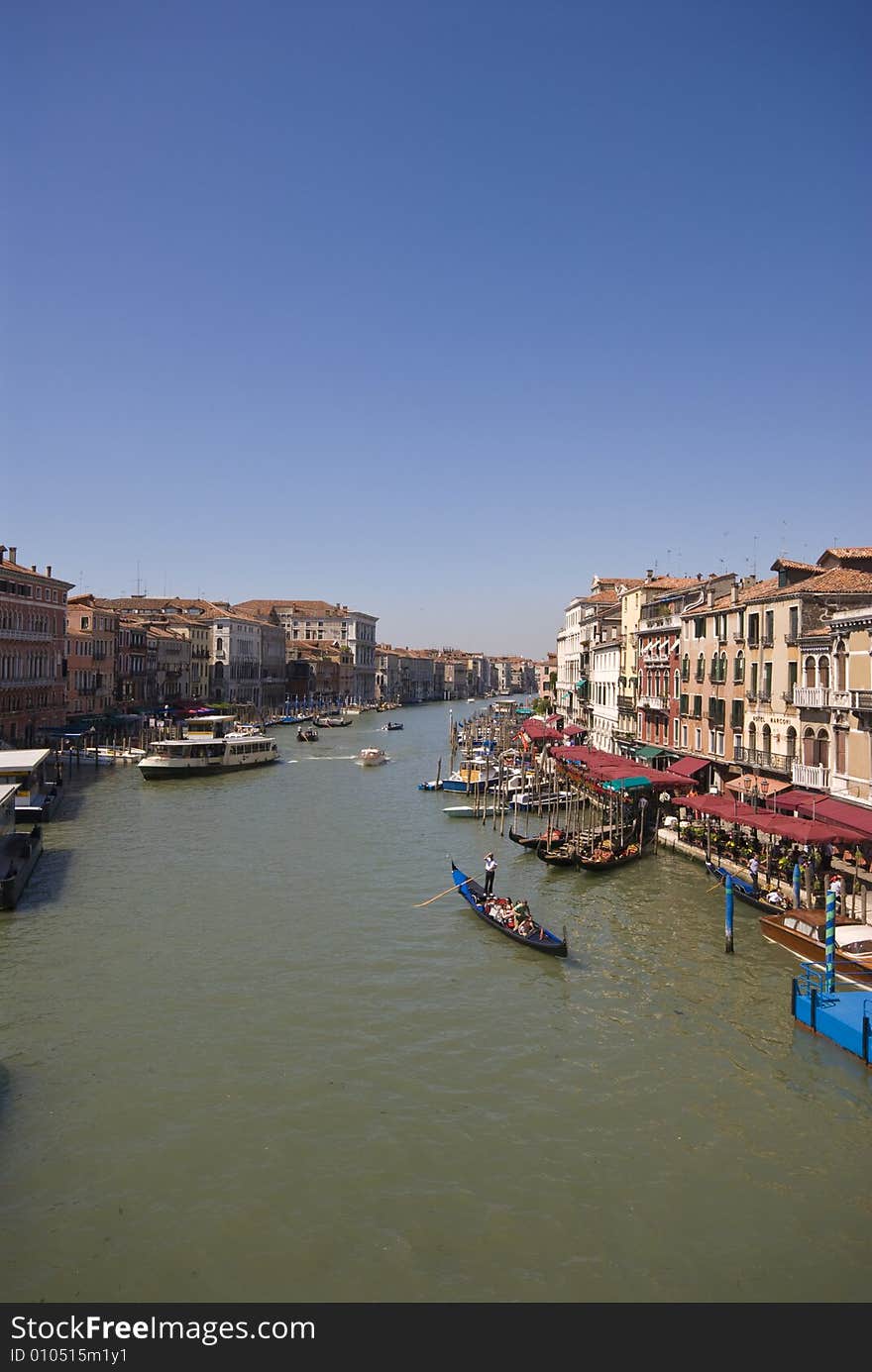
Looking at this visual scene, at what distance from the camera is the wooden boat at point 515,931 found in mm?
17938

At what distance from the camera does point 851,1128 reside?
446 inches

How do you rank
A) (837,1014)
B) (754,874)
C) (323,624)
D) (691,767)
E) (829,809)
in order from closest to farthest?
(837,1014)
(829,809)
(754,874)
(691,767)
(323,624)

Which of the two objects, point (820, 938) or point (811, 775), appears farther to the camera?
point (811, 775)

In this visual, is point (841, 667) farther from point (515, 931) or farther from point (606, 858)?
point (515, 931)

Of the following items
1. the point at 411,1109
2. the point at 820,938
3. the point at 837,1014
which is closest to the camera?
the point at 411,1109

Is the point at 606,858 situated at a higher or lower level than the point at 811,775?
lower

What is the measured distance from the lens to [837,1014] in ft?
44.2

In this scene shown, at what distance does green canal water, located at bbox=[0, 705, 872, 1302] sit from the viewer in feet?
29.4

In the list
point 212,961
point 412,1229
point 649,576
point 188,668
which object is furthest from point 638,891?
point 188,668

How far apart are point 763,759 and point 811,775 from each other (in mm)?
3023

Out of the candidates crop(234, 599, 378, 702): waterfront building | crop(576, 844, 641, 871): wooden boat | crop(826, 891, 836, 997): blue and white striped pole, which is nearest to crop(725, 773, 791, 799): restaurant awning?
crop(576, 844, 641, 871): wooden boat

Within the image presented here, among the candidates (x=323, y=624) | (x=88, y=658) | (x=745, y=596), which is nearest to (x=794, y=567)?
(x=745, y=596)

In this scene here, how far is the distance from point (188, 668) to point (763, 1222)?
80496 mm
